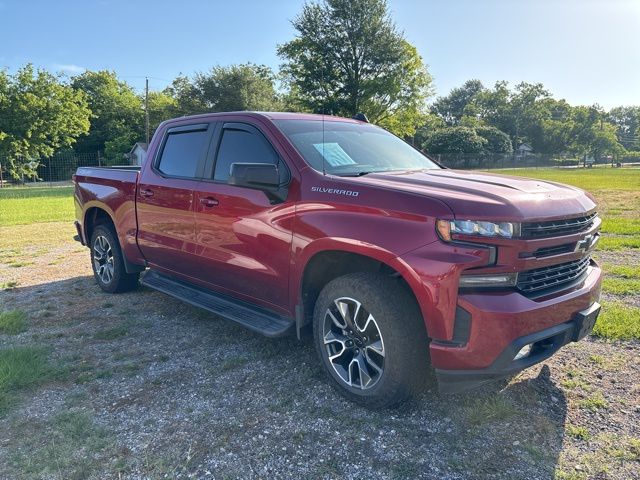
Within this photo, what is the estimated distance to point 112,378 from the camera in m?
3.65

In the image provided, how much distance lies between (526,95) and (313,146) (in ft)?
293

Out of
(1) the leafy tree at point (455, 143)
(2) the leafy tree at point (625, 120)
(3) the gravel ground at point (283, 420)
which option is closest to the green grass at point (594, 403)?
(3) the gravel ground at point (283, 420)

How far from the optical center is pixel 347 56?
33875 mm

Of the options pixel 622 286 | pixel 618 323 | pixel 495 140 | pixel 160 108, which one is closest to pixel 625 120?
pixel 495 140

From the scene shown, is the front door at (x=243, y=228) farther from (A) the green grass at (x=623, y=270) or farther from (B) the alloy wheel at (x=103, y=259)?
(A) the green grass at (x=623, y=270)

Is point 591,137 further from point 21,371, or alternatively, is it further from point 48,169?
point 21,371

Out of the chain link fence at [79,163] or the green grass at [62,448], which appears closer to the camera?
the green grass at [62,448]

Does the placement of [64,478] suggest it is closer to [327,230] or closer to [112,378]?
[112,378]

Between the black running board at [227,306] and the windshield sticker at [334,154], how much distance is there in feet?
4.12

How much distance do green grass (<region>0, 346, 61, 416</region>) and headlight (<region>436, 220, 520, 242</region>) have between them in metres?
3.15

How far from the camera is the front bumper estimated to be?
2.61 metres

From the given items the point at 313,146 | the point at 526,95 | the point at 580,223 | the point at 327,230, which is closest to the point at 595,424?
the point at 580,223

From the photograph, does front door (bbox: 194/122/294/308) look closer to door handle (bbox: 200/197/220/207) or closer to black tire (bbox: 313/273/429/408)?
door handle (bbox: 200/197/220/207)

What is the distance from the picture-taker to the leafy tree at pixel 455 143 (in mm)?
53750
